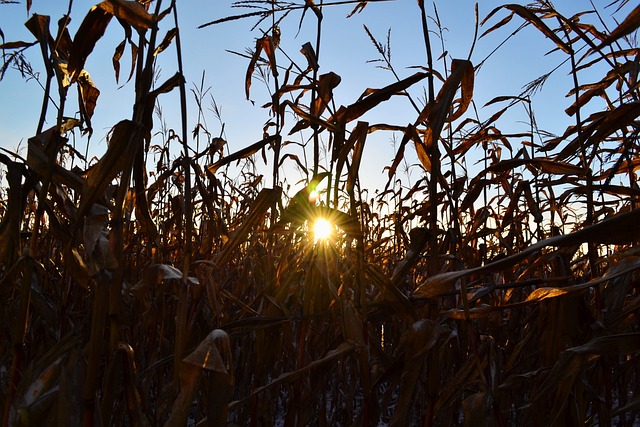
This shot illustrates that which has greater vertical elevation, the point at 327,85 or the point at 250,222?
the point at 327,85

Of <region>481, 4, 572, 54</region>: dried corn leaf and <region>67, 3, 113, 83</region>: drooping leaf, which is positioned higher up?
<region>481, 4, 572, 54</region>: dried corn leaf

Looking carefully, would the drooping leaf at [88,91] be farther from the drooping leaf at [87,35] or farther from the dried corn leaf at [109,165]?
the dried corn leaf at [109,165]

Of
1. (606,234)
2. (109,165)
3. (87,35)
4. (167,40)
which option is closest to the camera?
(606,234)

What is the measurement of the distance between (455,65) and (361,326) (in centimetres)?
68

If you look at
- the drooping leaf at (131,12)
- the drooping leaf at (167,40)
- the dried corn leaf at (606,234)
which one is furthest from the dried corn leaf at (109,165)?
the dried corn leaf at (606,234)

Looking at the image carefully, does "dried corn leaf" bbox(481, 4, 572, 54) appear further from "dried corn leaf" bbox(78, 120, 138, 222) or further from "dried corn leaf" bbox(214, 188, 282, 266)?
"dried corn leaf" bbox(78, 120, 138, 222)

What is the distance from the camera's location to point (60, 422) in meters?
1.01

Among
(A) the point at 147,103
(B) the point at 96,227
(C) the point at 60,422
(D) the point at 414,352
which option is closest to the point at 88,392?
(C) the point at 60,422

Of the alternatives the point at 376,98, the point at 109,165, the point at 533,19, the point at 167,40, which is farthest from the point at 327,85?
the point at 109,165

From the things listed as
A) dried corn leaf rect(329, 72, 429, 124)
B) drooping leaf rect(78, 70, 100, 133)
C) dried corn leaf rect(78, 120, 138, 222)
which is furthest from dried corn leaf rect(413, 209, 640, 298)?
drooping leaf rect(78, 70, 100, 133)

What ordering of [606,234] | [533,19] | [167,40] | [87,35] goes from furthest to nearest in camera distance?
[533,19] → [167,40] → [87,35] → [606,234]

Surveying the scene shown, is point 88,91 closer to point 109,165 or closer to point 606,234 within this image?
point 109,165

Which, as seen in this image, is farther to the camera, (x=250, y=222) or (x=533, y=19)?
(x=533, y=19)

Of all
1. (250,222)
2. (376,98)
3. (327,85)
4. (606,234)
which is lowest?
(606,234)
